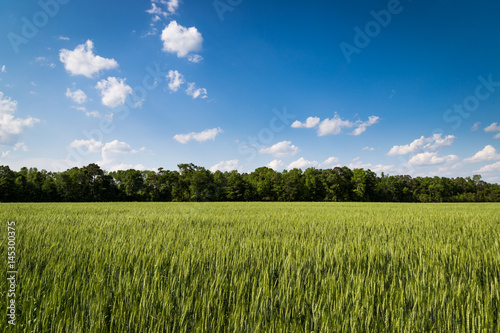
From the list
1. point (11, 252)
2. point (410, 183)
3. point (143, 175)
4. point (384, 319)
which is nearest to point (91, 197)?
point (143, 175)

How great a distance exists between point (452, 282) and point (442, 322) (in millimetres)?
797

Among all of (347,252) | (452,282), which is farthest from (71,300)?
(452,282)

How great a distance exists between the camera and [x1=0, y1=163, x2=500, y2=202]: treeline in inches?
1962

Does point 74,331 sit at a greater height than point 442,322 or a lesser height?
greater

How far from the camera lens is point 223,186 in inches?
2483

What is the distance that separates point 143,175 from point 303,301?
A: 70.8 meters

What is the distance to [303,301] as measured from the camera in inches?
61.5

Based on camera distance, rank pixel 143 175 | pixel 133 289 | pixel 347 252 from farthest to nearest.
A: 1. pixel 143 175
2. pixel 347 252
3. pixel 133 289

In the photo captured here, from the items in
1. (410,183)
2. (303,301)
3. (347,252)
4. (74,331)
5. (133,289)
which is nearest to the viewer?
(74,331)

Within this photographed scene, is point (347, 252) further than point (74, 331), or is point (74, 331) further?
point (347, 252)

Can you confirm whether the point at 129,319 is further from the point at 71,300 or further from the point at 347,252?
the point at 347,252

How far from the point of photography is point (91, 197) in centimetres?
5322

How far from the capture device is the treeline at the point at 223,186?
49.8m

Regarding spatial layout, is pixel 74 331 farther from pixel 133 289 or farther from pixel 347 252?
pixel 347 252
